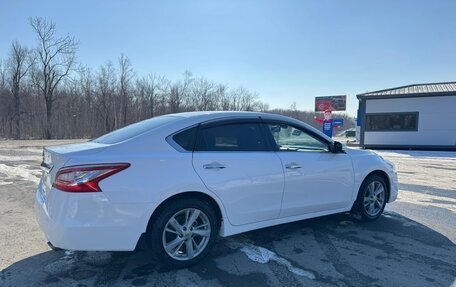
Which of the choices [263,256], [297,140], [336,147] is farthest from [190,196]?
[336,147]

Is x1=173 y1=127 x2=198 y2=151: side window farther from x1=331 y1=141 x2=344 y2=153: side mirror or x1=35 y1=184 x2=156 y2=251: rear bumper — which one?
x1=331 y1=141 x2=344 y2=153: side mirror

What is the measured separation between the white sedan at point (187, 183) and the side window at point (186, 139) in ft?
0.04

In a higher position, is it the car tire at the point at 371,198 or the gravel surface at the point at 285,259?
Answer: the car tire at the point at 371,198

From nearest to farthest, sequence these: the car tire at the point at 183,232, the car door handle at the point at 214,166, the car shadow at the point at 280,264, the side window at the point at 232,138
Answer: the car shadow at the point at 280,264 → the car tire at the point at 183,232 → the car door handle at the point at 214,166 → the side window at the point at 232,138

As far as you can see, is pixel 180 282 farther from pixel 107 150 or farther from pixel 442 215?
pixel 442 215

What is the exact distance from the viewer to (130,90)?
54.1m

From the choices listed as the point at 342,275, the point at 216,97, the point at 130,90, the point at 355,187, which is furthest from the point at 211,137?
the point at 216,97

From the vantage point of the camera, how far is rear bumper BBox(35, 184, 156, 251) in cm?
303

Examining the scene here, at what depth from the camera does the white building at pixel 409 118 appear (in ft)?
69.9

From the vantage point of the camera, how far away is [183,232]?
11.6 feet

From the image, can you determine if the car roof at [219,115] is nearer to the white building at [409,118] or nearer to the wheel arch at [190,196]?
the wheel arch at [190,196]

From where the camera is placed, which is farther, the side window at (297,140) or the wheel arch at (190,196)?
the side window at (297,140)

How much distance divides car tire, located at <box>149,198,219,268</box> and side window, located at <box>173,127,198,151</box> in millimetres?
568

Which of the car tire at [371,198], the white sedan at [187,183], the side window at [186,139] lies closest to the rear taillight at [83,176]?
the white sedan at [187,183]
